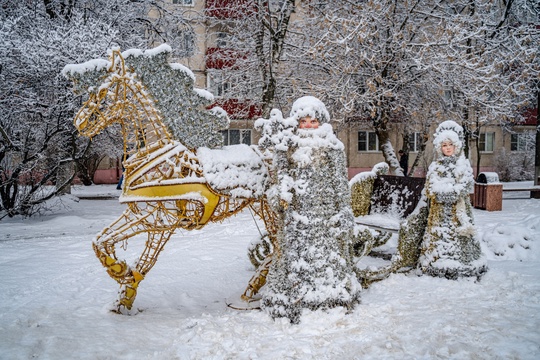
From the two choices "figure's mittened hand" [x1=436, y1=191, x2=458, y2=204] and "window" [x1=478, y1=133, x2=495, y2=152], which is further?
"window" [x1=478, y1=133, x2=495, y2=152]

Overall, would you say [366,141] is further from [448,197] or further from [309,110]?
[309,110]

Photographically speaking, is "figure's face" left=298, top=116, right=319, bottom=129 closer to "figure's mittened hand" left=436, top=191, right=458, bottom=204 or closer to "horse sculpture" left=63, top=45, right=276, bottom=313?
"horse sculpture" left=63, top=45, right=276, bottom=313

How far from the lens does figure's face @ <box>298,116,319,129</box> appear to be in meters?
4.14

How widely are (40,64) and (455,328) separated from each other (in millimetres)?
9796

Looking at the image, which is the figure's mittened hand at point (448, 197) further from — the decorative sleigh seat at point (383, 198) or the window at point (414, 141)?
the window at point (414, 141)

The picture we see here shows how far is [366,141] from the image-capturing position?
23.0m

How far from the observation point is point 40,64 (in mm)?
9195

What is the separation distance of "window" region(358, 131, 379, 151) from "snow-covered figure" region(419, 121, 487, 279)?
58.6 ft

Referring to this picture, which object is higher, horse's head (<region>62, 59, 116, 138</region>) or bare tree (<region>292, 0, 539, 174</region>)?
bare tree (<region>292, 0, 539, 174</region>)

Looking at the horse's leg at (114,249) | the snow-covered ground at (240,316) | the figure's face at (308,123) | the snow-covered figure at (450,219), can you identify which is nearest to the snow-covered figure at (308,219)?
the figure's face at (308,123)

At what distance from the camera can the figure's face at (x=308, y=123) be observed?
13.6 ft

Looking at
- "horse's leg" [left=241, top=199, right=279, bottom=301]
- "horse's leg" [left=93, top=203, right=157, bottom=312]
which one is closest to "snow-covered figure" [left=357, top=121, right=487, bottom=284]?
"horse's leg" [left=241, top=199, right=279, bottom=301]

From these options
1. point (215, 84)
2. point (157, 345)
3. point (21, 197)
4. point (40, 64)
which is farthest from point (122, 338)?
point (215, 84)

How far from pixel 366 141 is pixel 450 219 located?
18.3 metres
